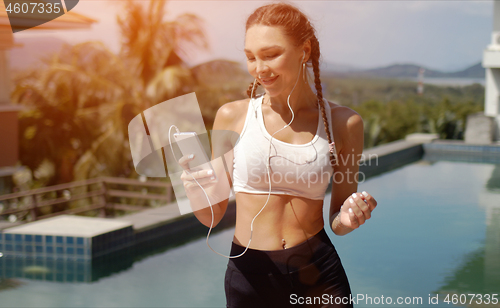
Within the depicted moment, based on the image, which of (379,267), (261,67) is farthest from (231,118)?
(379,267)

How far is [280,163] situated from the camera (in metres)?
1.42

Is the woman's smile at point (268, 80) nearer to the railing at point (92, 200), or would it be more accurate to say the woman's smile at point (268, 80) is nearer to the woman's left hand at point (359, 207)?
the woman's left hand at point (359, 207)

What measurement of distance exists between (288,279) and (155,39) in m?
13.6

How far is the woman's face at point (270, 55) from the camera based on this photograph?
1.35 m

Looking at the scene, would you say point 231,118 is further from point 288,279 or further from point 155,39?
point 155,39

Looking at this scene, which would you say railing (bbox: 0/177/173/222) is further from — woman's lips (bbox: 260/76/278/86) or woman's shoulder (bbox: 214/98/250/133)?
woman's lips (bbox: 260/76/278/86)

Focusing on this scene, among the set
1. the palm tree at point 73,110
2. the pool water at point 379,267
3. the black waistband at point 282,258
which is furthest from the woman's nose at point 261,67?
the palm tree at point 73,110

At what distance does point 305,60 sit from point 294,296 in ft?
2.16

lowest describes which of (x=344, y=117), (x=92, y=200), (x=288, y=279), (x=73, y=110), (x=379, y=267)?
(x=92, y=200)

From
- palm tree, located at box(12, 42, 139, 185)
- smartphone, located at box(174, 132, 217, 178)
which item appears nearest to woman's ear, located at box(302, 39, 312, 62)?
smartphone, located at box(174, 132, 217, 178)

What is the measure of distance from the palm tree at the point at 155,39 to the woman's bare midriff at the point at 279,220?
12083 millimetres

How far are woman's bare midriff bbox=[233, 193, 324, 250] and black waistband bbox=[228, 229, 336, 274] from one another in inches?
0.6

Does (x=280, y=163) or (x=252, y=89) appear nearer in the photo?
(x=280, y=163)

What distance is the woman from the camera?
1428 millimetres
